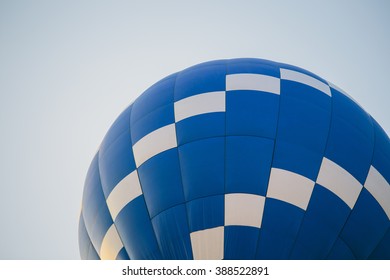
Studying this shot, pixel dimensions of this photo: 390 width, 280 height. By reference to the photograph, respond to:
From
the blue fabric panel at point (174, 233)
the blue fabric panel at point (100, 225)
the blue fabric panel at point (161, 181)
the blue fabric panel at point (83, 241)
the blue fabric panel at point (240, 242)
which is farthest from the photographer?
the blue fabric panel at point (83, 241)

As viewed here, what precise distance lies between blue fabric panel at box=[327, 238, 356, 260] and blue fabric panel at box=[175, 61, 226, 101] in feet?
6.19

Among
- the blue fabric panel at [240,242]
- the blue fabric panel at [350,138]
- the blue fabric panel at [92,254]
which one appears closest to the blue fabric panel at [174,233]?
the blue fabric panel at [240,242]

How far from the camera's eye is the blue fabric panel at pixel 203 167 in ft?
14.9

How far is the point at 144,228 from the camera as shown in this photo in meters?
4.65

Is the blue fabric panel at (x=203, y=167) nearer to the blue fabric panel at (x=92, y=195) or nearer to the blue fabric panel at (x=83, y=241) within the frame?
the blue fabric panel at (x=92, y=195)

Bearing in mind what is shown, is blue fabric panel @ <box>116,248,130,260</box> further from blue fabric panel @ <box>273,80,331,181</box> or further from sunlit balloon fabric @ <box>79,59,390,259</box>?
blue fabric panel @ <box>273,80,331,181</box>

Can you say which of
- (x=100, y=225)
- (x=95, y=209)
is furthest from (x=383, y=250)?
(x=95, y=209)

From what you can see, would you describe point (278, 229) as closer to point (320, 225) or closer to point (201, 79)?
point (320, 225)

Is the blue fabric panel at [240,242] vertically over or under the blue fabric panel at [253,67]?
under

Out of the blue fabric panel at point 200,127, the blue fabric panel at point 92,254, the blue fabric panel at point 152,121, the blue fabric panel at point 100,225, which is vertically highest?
the blue fabric panel at point 152,121

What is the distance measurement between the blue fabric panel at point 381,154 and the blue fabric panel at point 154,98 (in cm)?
213

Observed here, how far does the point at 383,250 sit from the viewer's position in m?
4.74
